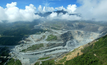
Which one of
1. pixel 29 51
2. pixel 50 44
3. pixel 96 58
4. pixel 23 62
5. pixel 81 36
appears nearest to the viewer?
pixel 96 58

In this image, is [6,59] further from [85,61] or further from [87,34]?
[87,34]

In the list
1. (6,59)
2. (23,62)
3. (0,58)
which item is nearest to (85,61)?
(23,62)

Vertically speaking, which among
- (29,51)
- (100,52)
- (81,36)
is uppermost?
(81,36)

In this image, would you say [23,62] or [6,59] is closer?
[23,62]

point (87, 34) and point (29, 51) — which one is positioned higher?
point (87, 34)

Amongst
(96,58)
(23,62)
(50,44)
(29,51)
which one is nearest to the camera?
(96,58)

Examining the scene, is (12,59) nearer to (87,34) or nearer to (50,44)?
(50,44)

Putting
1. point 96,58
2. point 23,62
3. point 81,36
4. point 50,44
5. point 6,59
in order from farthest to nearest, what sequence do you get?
point 81,36
point 50,44
point 6,59
point 23,62
point 96,58

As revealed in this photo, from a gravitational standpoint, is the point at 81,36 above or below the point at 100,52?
above

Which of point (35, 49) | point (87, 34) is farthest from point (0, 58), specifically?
point (87, 34)
